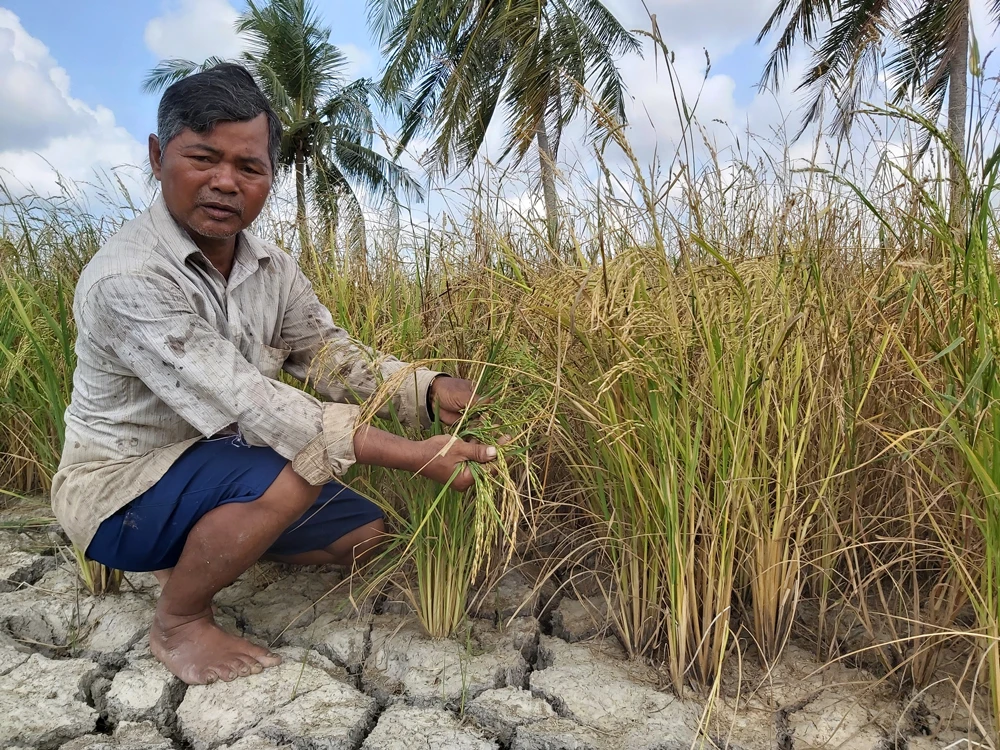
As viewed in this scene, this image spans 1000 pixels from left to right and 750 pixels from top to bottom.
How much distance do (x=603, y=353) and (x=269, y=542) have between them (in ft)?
2.78

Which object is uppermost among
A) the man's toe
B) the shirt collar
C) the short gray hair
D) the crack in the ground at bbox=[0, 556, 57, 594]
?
the short gray hair

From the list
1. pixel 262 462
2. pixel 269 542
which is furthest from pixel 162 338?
pixel 269 542

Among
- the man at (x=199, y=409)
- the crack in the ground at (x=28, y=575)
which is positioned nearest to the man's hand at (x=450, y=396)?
the man at (x=199, y=409)

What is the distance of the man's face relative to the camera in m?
1.56

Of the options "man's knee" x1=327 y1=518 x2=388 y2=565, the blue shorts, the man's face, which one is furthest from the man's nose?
"man's knee" x1=327 y1=518 x2=388 y2=565

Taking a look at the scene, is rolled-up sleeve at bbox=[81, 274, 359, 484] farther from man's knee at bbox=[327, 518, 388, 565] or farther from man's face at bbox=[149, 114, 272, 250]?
man's knee at bbox=[327, 518, 388, 565]

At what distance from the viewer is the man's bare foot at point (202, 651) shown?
1498 mm

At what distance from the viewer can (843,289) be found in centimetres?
153

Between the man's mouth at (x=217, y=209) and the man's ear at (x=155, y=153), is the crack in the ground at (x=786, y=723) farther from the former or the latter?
the man's ear at (x=155, y=153)

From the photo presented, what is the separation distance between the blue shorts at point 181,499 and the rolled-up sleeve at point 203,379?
12cm

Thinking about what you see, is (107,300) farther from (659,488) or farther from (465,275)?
(659,488)

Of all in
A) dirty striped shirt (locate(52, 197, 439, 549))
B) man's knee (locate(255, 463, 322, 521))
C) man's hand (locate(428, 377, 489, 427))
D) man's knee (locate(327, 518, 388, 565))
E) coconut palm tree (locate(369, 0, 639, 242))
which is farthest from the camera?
coconut palm tree (locate(369, 0, 639, 242))

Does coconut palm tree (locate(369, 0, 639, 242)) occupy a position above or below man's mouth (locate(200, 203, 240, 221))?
above

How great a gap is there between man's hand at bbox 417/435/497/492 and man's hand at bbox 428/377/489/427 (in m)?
0.24
